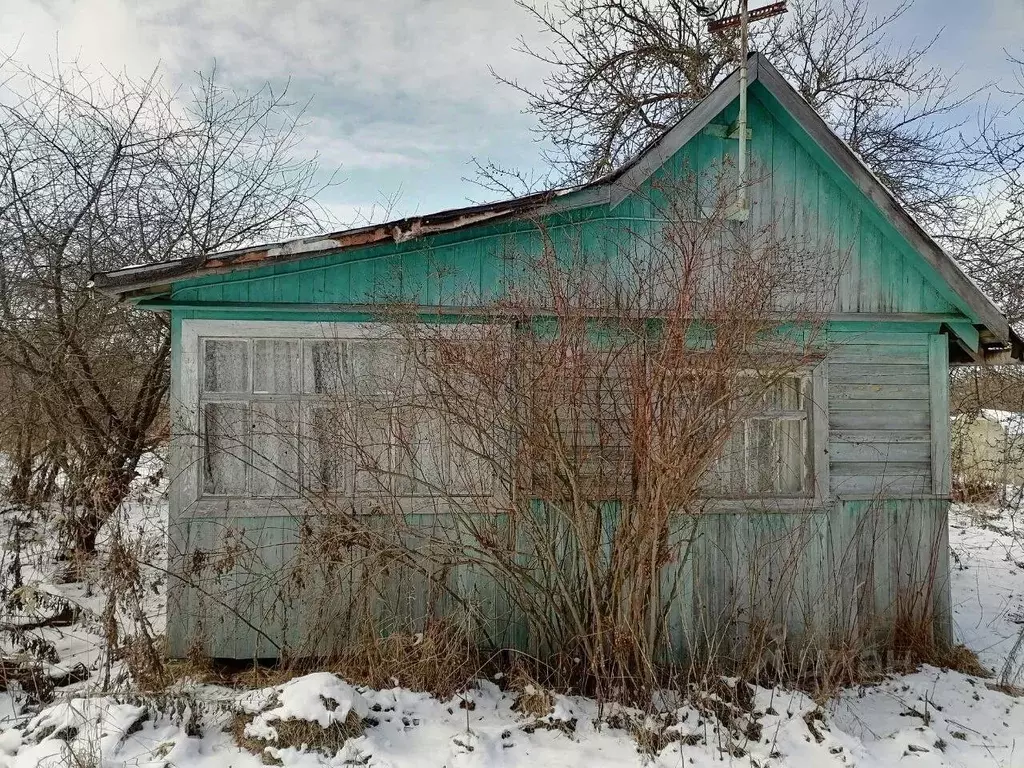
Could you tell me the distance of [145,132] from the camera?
23.2ft

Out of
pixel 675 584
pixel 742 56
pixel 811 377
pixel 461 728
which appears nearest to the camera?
pixel 461 728

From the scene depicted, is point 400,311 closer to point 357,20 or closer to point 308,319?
point 308,319

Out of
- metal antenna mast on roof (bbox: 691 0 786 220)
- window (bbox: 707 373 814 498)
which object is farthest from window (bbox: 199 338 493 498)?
metal antenna mast on roof (bbox: 691 0 786 220)

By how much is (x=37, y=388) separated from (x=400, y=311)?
402 cm

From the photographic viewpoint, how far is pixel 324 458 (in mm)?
4762

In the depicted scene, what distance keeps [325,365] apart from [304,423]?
440mm

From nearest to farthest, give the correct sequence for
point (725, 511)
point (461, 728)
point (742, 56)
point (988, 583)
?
Answer: point (461, 728) → point (742, 56) → point (725, 511) → point (988, 583)

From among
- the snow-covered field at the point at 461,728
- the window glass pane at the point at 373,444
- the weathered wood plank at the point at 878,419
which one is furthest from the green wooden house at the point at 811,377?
the snow-covered field at the point at 461,728

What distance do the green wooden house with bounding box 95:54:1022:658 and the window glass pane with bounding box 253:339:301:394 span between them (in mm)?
14

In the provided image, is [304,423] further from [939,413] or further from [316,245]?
[939,413]

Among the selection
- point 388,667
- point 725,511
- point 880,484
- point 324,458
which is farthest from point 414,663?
point 880,484

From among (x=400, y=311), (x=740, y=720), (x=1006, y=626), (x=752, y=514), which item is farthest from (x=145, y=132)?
(x=1006, y=626)

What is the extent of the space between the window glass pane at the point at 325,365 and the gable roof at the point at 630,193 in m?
0.66

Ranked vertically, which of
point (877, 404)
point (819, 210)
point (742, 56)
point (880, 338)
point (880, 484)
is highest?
point (742, 56)
